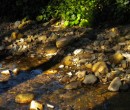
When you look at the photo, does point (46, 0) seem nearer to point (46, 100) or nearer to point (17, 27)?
point (17, 27)

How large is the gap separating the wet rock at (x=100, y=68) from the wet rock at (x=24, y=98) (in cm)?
139

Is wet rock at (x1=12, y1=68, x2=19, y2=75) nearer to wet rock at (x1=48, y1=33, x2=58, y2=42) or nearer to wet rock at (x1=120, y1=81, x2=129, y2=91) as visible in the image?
wet rock at (x1=48, y1=33, x2=58, y2=42)

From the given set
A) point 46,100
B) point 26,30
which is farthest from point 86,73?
point 26,30

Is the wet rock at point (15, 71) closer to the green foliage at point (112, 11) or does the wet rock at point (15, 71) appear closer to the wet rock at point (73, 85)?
the wet rock at point (73, 85)

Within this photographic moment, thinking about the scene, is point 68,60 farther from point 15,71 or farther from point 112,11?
point 112,11

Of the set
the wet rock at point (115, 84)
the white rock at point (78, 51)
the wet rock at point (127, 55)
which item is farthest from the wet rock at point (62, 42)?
the wet rock at point (115, 84)

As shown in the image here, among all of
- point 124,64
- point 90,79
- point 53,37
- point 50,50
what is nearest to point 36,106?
point 90,79

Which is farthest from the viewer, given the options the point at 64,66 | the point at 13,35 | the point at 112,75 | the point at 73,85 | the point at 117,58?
the point at 13,35

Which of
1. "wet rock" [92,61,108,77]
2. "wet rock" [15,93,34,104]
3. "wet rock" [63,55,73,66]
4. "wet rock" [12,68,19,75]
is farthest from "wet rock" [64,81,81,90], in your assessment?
"wet rock" [12,68,19,75]

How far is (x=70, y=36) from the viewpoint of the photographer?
869 centimetres

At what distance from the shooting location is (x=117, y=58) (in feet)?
23.9

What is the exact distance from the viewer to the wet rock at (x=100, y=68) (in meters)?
6.96

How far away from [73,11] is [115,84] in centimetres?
339

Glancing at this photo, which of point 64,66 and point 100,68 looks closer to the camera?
point 100,68
